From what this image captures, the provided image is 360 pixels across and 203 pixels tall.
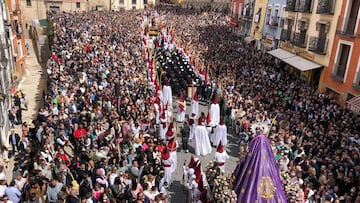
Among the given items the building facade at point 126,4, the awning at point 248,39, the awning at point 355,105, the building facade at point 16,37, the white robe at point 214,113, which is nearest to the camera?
the awning at point 355,105

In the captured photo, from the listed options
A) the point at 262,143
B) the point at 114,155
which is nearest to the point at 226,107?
the point at 114,155

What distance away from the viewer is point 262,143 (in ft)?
25.4

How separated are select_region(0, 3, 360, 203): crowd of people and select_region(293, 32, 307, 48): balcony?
2.19m

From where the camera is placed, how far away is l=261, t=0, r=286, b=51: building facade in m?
27.9

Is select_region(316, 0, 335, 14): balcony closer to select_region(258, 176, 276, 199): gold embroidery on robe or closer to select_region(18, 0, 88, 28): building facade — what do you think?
select_region(258, 176, 276, 199): gold embroidery on robe

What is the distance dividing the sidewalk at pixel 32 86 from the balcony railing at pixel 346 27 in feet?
Result: 55.3

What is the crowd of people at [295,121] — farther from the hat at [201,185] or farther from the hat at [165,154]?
the hat at [165,154]

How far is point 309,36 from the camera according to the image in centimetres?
2230

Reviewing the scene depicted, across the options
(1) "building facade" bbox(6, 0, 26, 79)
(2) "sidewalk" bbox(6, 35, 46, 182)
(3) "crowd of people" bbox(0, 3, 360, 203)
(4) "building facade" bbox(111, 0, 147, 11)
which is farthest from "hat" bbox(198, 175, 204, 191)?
(4) "building facade" bbox(111, 0, 147, 11)

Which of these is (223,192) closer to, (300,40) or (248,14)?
(300,40)

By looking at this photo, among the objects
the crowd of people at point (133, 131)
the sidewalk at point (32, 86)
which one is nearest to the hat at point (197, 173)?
the crowd of people at point (133, 131)

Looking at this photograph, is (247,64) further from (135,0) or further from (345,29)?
(135,0)

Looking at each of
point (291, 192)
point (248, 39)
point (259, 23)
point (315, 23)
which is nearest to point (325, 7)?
point (315, 23)

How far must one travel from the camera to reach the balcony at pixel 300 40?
22.8 metres
